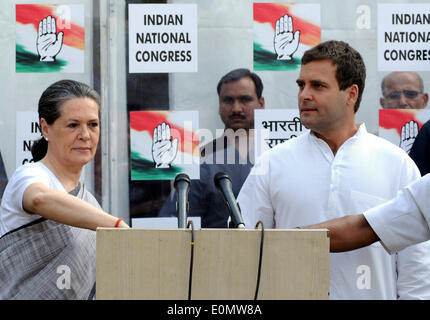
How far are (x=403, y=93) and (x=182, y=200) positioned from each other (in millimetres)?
1916

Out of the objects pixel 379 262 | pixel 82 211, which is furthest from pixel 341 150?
pixel 82 211

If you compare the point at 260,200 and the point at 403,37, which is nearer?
the point at 260,200

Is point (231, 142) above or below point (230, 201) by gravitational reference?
above

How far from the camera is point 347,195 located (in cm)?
269

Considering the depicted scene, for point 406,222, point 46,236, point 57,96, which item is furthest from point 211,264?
point 57,96

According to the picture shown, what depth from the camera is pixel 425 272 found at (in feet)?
8.71

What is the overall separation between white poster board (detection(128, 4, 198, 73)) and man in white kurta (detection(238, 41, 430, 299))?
0.76 meters

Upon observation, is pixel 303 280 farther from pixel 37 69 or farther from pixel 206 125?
pixel 37 69

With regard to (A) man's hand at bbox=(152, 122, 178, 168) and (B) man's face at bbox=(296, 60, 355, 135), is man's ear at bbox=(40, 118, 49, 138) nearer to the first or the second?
(A) man's hand at bbox=(152, 122, 178, 168)

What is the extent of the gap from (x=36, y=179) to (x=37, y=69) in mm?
1152

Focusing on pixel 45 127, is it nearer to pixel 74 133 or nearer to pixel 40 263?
pixel 74 133

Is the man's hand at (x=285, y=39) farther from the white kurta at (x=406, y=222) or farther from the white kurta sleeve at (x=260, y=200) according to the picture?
the white kurta at (x=406, y=222)

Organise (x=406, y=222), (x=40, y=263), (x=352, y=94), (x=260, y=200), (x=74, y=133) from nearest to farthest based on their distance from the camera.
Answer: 1. (x=406, y=222)
2. (x=40, y=263)
3. (x=74, y=133)
4. (x=260, y=200)
5. (x=352, y=94)

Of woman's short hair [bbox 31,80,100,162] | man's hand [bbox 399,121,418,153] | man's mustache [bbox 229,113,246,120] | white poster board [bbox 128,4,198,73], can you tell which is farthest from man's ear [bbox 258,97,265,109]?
woman's short hair [bbox 31,80,100,162]
